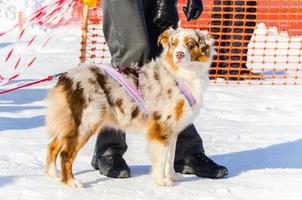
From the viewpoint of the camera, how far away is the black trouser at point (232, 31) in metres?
9.62

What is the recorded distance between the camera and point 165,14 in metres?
4.54

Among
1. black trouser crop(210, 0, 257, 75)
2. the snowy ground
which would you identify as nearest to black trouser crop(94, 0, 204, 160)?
the snowy ground

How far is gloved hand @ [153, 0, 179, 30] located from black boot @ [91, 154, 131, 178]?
3.23 feet

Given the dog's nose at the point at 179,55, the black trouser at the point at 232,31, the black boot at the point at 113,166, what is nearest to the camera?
the dog's nose at the point at 179,55

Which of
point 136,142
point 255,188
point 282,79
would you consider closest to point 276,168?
point 255,188

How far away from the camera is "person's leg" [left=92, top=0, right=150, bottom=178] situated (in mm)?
4328

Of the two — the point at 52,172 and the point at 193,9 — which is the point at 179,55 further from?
the point at 52,172

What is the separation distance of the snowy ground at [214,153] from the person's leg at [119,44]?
0.11 m

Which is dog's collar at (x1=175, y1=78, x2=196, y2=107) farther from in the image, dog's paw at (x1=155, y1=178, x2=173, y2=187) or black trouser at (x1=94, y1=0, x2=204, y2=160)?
dog's paw at (x1=155, y1=178, x2=173, y2=187)

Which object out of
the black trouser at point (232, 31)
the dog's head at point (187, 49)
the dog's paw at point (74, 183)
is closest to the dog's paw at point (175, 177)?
the dog's paw at point (74, 183)

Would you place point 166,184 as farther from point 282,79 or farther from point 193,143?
point 282,79

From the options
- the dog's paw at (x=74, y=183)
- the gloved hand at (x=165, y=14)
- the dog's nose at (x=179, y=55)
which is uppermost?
the gloved hand at (x=165, y=14)

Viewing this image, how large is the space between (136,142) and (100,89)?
5.09 feet

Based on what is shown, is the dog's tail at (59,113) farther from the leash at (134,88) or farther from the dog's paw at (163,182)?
the dog's paw at (163,182)
